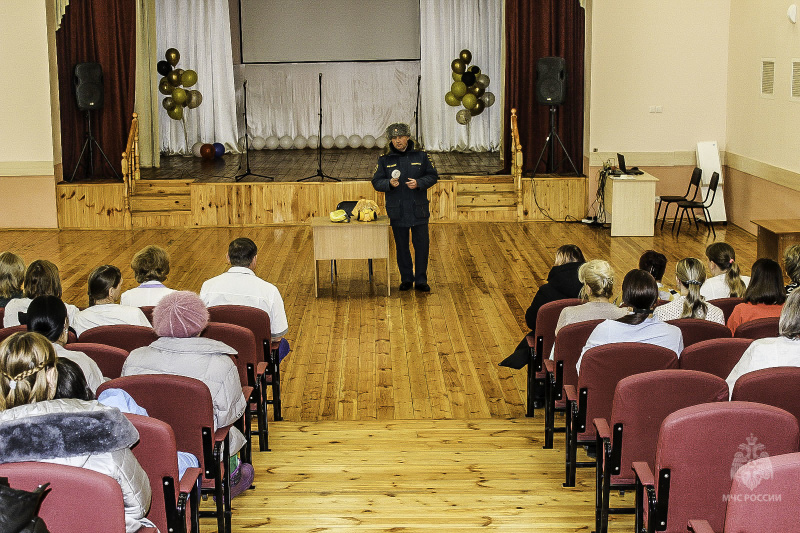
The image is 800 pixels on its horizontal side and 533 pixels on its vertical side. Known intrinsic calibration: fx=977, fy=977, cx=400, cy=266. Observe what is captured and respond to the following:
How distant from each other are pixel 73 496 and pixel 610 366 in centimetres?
216

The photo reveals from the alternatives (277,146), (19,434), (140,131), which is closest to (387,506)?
(19,434)

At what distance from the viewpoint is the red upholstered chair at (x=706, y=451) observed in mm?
2789

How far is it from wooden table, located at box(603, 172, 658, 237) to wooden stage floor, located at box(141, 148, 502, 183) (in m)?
2.16

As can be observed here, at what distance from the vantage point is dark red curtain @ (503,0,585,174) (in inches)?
484

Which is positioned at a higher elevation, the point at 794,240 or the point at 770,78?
the point at 770,78

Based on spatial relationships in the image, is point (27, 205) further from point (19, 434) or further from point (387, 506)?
point (19, 434)

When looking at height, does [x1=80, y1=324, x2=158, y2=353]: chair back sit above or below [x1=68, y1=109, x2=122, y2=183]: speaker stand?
below

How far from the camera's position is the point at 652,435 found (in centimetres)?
344

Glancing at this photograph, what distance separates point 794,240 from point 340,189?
5.55 meters

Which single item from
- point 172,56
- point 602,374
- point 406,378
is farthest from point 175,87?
point 602,374

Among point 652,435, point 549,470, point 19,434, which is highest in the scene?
point 19,434

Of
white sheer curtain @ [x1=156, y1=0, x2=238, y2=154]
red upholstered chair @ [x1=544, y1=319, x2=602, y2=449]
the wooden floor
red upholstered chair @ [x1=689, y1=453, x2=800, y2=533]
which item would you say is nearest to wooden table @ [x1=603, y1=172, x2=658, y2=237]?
the wooden floor

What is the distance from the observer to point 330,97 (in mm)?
16250

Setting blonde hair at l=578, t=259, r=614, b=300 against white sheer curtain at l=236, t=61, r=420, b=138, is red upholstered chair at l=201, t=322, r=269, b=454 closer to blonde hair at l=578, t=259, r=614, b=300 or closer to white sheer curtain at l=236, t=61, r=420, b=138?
blonde hair at l=578, t=259, r=614, b=300
